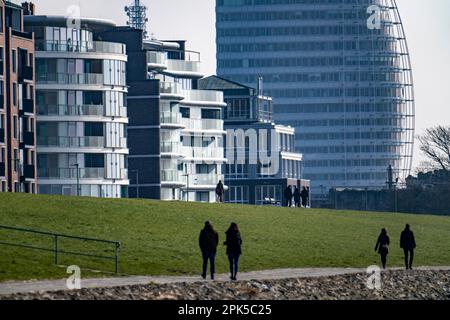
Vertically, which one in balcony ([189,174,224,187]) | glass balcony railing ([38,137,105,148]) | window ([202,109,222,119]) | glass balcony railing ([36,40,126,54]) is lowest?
balcony ([189,174,224,187])

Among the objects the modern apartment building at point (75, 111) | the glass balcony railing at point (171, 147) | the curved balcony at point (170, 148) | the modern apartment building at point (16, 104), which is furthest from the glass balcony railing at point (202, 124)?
the modern apartment building at point (16, 104)

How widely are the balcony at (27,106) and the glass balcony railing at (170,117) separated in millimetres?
27712

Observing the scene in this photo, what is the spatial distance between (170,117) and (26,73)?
31.7 m

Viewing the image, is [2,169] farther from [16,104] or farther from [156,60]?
[156,60]

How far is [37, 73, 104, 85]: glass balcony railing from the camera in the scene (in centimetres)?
14500

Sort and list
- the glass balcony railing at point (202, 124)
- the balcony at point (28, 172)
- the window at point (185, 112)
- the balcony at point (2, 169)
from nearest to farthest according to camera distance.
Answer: the balcony at point (2, 169) < the balcony at point (28, 172) < the window at point (185, 112) < the glass balcony railing at point (202, 124)

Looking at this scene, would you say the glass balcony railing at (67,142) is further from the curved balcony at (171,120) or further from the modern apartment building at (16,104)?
the curved balcony at (171,120)

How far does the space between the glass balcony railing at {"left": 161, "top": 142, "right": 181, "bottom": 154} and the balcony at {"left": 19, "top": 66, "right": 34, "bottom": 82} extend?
2890cm

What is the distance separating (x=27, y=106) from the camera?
134m

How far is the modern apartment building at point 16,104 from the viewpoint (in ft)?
420

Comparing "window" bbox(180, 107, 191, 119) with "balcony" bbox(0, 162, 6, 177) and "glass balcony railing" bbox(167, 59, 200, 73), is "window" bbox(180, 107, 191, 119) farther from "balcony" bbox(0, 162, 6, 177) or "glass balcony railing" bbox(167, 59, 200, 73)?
"balcony" bbox(0, 162, 6, 177)

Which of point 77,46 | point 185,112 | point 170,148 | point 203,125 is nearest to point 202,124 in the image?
point 203,125

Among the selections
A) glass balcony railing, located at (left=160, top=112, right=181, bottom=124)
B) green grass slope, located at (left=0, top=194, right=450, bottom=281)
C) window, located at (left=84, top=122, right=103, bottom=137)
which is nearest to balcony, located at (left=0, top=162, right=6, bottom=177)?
window, located at (left=84, top=122, right=103, bottom=137)
